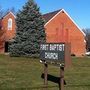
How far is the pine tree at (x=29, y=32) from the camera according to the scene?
115ft

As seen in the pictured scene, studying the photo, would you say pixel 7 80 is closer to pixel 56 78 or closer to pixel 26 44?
pixel 56 78

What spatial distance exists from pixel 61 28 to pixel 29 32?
26.5 m

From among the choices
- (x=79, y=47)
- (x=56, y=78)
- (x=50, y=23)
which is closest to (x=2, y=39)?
(x=50, y=23)

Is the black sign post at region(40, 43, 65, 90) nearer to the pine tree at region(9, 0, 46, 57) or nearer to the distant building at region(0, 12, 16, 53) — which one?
the pine tree at region(9, 0, 46, 57)

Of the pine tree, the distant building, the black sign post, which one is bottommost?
the black sign post

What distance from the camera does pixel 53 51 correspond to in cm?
1329

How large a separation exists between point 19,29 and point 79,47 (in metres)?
29.4

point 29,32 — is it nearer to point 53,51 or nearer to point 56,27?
point 53,51

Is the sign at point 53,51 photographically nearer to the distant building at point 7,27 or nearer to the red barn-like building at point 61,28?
the red barn-like building at point 61,28

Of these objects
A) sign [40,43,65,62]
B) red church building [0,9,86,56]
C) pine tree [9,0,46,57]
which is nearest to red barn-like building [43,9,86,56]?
red church building [0,9,86,56]

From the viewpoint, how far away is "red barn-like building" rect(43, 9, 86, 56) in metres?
61.8

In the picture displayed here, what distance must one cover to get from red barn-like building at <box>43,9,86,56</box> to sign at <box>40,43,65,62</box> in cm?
4662

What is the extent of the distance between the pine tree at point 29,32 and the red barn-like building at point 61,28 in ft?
75.9

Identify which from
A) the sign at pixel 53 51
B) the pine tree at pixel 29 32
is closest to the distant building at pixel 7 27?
the pine tree at pixel 29 32
